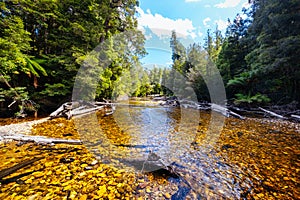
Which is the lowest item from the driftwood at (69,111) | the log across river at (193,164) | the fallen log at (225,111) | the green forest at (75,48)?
the log across river at (193,164)

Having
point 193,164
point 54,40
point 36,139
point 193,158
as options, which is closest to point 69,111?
point 36,139

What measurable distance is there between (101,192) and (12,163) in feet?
6.57

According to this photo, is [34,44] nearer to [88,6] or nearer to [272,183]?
[88,6]

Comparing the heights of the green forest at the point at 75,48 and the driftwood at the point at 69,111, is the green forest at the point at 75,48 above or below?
above

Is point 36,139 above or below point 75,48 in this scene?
below

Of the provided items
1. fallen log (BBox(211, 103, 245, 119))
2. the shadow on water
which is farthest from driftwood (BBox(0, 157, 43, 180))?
fallen log (BBox(211, 103, 245, 119))

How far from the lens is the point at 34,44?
9492 mm

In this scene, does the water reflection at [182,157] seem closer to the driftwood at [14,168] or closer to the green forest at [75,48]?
the driftwood at [14,168]

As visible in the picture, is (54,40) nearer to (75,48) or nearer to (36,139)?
(75,48)

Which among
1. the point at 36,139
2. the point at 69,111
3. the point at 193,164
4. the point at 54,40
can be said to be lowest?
the point at 193,164

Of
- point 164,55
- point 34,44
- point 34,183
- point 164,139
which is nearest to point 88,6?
point 34,44

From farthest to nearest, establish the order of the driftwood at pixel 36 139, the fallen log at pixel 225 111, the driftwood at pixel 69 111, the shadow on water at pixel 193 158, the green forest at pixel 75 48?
the fallen log at pixel 225 111
the driftwood at pixel 69 111
the green forest at pixel 75 48
the driftwood at pixel 36 139
the shadow on water at pixel 193 158

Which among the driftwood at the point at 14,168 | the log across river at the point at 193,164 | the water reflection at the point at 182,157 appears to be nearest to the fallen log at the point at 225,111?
the log across river at the point at 193,164

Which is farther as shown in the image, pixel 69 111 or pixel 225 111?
pixel 225 111
